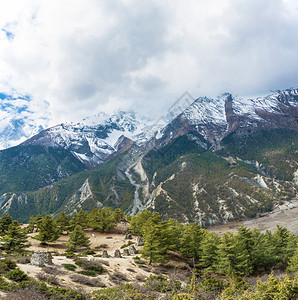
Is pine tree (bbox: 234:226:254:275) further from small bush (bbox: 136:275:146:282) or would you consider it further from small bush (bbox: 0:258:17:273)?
small bush (bbox: 0:258:17:273)

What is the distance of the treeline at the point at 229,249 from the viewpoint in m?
35.0

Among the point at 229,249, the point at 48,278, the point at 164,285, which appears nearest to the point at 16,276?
the point at 48,278

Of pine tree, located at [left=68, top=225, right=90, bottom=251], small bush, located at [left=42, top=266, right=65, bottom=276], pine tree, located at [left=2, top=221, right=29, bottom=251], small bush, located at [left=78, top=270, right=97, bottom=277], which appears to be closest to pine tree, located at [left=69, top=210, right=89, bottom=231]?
pine tree, located at [left=68, top=225, right=90, bottom=251]

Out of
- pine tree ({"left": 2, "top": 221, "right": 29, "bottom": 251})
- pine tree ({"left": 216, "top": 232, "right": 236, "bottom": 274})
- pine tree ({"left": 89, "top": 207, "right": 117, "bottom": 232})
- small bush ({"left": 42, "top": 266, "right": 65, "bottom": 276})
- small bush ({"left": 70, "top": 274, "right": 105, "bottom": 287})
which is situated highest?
pine tree ({"left": 89, "top": 207, "right": 117, "bottom": 232})

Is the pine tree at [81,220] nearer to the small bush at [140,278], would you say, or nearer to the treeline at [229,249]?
the treeline at [229,249]

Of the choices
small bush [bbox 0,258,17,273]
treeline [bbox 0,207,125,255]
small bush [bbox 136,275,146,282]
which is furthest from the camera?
treeline [bbox 0,207,125,255]

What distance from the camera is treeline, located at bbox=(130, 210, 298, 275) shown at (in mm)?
34969

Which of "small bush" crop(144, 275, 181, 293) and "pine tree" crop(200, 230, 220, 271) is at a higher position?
"small bush" crop(144, 275, 181, 293)

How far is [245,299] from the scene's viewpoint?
10.5 m

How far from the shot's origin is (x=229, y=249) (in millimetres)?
35156

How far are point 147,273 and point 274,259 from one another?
932 inches

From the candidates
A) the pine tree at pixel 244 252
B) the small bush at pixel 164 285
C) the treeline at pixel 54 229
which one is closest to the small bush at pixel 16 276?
the small bush at pixel 164 285

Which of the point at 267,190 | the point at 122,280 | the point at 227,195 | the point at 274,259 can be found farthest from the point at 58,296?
the point at 267,190

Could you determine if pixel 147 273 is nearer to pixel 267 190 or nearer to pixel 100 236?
pixel 100 236
